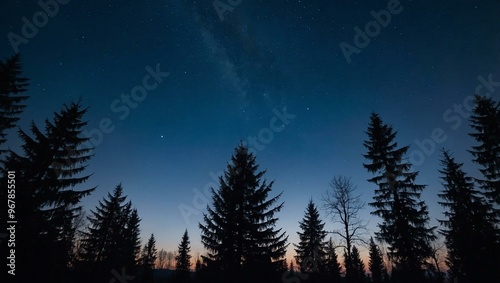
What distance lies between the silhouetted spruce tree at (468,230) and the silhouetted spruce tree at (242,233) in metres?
14.2

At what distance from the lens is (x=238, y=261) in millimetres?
15703

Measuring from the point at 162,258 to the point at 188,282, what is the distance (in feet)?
520

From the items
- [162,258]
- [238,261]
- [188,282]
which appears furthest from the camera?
[162,258]

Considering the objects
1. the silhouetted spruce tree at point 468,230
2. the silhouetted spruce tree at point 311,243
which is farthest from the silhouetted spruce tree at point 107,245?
the silhouetted spruce tree at point 468,230

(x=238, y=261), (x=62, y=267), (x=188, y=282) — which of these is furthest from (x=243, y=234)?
(x=62, y=267)

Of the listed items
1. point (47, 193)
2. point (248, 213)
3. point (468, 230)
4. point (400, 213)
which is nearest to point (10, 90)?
point (47, 193)

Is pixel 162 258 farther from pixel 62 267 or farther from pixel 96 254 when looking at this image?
pixel 62 267

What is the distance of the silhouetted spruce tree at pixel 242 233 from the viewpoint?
15531mm

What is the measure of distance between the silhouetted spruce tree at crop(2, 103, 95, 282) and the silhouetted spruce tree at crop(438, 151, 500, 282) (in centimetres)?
2725

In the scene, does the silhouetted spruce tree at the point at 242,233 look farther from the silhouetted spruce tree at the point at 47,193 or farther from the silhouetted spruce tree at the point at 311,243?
the silhouetted spruce tree at the point at 311,243

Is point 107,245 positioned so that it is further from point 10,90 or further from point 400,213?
point 400,213

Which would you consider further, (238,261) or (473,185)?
(473,185)

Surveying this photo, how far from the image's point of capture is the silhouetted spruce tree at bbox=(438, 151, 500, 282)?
55.1 ft

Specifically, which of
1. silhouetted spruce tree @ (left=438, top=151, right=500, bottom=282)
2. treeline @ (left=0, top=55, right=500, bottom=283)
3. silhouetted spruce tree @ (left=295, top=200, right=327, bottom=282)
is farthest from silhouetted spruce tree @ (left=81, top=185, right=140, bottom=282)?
silhouetted spruce tree @ (left=438, top=151, right=500, bottom=282)
